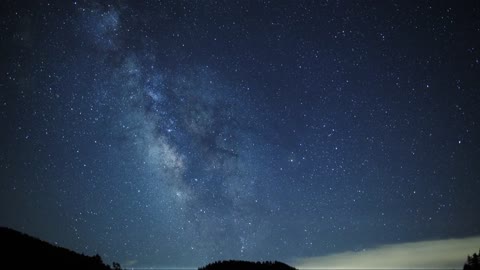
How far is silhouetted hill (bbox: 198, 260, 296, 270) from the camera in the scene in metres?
29.2

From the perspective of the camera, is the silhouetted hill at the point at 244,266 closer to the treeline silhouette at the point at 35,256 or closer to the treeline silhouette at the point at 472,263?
the treeline silhouette at the point at 35,256

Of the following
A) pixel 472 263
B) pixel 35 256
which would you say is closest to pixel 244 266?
pixel 35 256

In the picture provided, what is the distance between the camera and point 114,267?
82.5 ft

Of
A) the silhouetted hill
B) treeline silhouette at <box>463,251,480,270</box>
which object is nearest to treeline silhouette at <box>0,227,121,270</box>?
the silhouetted hill

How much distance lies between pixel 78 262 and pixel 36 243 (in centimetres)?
280

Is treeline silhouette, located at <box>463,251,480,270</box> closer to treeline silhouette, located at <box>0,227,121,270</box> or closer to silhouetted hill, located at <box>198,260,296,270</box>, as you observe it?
silhouetted hill, located at <box>198,260,296,270</box>

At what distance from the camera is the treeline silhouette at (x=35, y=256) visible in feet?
57.7

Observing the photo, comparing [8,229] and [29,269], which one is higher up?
[8,229]

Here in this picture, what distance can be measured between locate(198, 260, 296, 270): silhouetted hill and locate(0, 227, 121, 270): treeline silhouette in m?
9.59

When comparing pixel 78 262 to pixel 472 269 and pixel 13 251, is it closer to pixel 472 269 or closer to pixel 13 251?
pixel 13 251

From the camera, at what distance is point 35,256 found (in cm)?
1905

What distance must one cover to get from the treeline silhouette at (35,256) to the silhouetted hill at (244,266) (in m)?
9.59

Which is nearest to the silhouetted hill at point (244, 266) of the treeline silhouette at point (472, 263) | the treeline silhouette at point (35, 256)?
the treeline silhouette at point (35, 256)

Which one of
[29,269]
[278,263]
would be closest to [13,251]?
[29,269]
